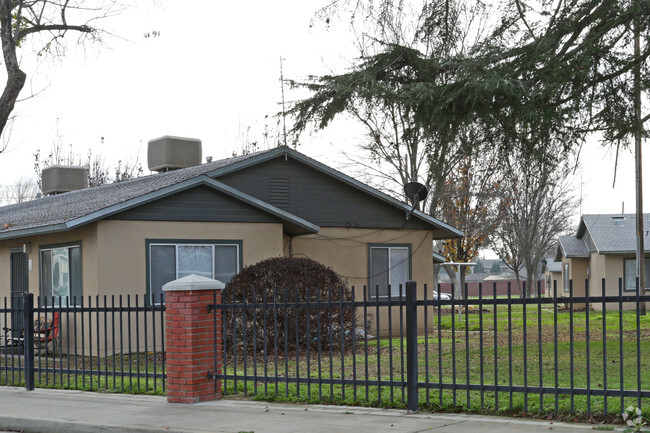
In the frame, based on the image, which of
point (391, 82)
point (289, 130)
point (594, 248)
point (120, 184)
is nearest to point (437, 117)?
point (391, 82)

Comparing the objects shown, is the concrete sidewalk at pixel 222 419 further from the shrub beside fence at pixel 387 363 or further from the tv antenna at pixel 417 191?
the tv antenna at pixel 417 191

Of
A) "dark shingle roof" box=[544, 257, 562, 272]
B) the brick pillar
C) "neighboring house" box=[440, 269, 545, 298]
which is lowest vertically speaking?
"neighboring house" box=[440, 269, 545, 298]

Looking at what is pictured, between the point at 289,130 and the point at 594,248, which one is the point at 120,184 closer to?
the point at 289,130

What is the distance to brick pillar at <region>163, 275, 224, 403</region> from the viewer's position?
33.1 ft

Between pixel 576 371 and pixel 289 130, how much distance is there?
5.66m

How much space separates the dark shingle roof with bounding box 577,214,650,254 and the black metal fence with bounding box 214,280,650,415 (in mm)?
13049

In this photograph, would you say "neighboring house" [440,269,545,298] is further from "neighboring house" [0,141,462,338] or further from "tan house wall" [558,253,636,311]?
"neighboring house" [0,141,462,338]

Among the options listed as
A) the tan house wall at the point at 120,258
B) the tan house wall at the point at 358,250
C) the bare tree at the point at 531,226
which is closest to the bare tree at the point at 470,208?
the bare tree at the point at 531,226

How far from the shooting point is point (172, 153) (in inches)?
973

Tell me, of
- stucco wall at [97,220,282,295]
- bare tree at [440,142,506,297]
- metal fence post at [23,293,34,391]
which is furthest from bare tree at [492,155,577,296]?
metal fence post at [23,293,34,391]

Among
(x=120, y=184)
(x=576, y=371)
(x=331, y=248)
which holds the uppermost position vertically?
(x=120, y=184)

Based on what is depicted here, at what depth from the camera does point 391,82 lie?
12453 millimetres

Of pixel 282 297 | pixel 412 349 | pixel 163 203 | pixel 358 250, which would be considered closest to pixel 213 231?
pixel 163 203

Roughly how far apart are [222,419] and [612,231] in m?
30.9
